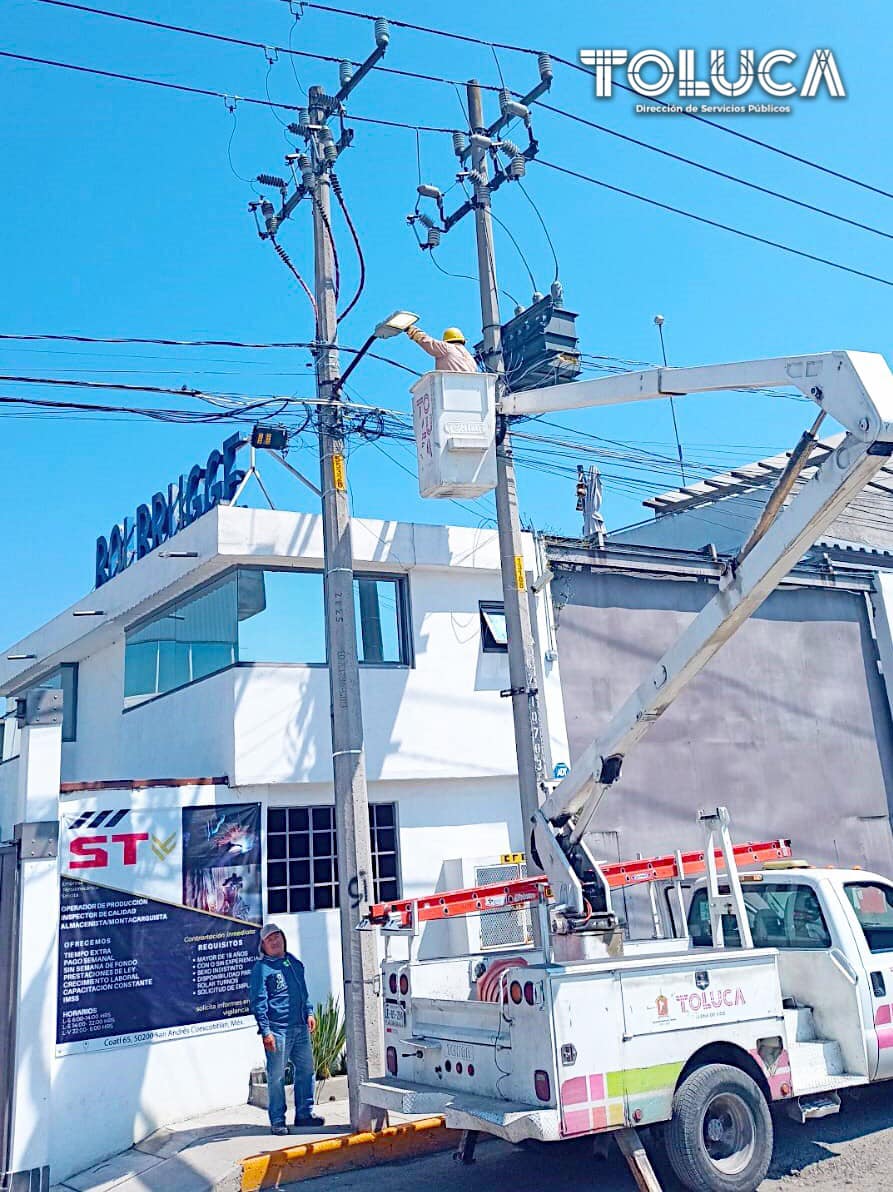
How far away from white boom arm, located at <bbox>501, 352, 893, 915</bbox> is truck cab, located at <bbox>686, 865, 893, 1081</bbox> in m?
1.83

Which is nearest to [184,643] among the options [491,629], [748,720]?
[491,629]

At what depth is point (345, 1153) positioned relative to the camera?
8750 mm

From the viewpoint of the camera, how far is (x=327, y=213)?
1093 cm

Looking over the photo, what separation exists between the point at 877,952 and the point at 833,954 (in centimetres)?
45

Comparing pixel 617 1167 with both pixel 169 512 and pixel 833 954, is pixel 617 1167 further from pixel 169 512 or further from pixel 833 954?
pixel 169 512

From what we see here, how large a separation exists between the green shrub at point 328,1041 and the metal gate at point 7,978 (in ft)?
10.7

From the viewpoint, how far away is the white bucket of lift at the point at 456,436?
873 centimetres

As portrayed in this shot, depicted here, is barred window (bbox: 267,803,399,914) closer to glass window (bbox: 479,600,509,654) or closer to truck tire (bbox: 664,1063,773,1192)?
glass window (bbox: 479,600,509,654)

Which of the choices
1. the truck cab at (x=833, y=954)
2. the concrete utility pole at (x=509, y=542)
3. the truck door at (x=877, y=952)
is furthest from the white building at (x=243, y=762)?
the truck door at (x=877, y=952)

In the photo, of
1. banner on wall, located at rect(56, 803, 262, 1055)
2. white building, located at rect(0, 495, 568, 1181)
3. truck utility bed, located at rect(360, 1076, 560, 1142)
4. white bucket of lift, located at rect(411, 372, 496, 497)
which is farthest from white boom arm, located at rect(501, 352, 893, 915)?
banner on wall, located at rect(56, 803, 262, 1055)

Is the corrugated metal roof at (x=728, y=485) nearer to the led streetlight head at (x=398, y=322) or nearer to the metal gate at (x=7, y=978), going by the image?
the led streetlight head at (x=398, y=322)

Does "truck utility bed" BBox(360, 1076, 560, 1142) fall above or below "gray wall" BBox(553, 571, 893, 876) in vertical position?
below

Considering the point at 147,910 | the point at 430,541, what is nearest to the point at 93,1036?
the point at 147,910

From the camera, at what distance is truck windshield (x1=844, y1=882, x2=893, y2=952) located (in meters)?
8.62
